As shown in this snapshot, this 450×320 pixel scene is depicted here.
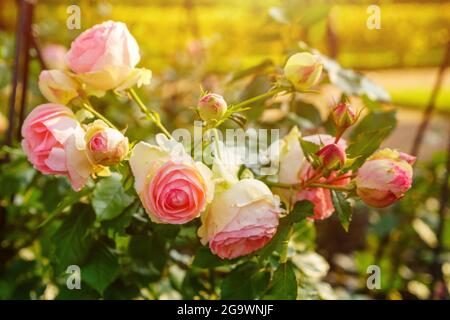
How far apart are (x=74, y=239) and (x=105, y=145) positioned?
24cm

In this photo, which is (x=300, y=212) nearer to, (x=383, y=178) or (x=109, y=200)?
(x=383, y=178)

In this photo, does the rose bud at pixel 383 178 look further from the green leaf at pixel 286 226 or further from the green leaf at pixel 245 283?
the green leaf at pixel 245 283

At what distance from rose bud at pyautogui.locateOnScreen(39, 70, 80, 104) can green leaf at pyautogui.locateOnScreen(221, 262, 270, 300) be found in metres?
0.28

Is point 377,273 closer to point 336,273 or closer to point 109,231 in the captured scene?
point 109,231

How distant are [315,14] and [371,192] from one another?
0.53m

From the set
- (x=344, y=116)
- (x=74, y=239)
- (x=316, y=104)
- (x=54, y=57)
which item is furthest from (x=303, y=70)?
(x=54, y=57)

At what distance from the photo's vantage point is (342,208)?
691 millimetres

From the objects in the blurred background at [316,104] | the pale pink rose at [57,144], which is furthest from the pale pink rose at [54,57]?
the pale pink rose at [57,144]

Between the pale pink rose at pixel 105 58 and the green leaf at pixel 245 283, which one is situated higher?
the pale pink rose at pixel 105 58

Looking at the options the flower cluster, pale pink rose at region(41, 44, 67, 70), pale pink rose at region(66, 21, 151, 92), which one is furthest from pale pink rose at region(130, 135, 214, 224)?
pale pink rose at region(41, 44, 67, 70)

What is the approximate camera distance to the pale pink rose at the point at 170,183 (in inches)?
24.5

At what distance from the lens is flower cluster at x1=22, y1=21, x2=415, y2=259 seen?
631mm

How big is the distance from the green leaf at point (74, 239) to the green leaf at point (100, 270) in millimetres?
13

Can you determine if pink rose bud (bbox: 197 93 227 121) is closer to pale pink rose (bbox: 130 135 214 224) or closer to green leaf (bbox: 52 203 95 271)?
pale pink rose (bbox: 130 135 214 224)
